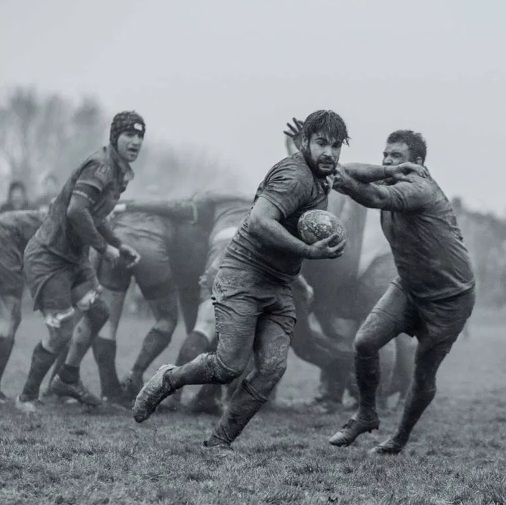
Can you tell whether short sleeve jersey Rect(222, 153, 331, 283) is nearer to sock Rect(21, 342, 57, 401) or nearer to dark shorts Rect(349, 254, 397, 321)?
sock Rect(21, 342, 57, 401)

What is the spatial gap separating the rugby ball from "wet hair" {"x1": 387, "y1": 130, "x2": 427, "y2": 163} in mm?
1378

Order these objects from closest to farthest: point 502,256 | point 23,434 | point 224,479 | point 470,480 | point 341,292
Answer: point 224,479, point 470,480, point 23,434, point 341,292, point 502,256

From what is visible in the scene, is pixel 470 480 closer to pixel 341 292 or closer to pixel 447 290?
pixel 447 290

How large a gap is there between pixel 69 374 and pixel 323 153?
3.92 metres

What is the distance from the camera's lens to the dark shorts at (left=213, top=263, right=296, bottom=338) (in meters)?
5.11

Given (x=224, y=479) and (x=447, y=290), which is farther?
(x=447, y=290)

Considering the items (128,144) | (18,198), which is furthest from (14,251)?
(18,198)

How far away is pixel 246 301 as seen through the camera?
5.14 m

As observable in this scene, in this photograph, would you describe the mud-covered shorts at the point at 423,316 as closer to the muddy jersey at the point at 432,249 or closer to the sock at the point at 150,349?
the muddy jersey at the point at 432,249

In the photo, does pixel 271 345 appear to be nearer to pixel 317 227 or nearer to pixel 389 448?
pixel 317 227

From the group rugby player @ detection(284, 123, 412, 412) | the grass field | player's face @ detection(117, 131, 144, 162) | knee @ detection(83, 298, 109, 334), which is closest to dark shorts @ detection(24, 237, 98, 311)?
knee @ detection(83, 298, 109, 334)

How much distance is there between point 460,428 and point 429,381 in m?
1.78

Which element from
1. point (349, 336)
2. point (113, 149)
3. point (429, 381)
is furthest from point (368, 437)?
point (113, 149)

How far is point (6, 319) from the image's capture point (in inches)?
323
